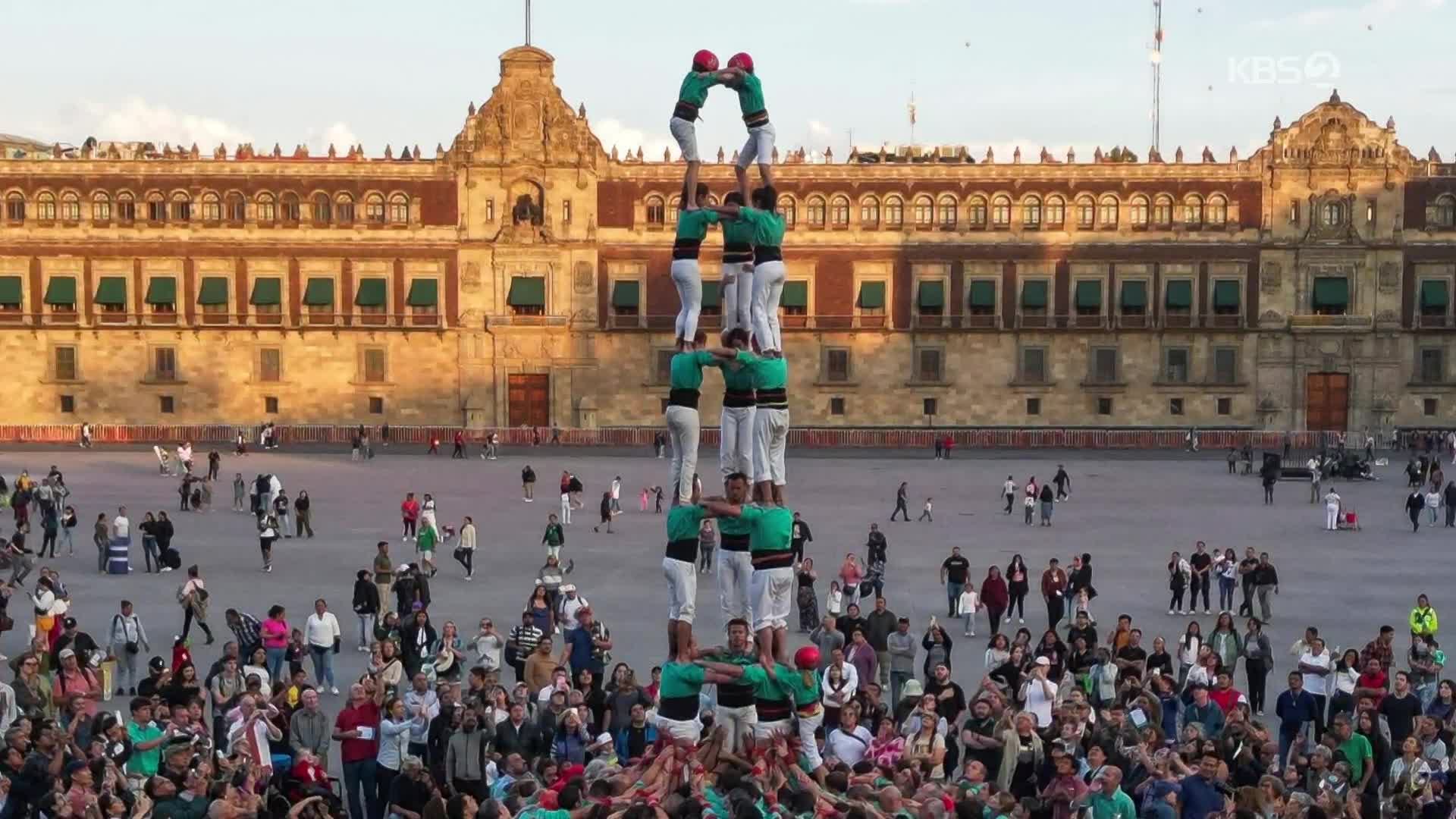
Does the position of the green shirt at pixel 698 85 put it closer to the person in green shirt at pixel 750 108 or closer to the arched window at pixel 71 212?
the person in green shirt at pixel 750 108

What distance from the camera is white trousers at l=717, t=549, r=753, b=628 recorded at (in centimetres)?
1502

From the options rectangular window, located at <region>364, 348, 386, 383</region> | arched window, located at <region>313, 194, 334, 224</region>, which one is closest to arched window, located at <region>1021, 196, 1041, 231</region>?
rectangular window, located at <region>364, 348, 386, 383</region>

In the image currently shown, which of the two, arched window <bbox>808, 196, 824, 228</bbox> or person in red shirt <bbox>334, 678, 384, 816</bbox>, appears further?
arched window <bbox>808, 196, 824, 228</bbox>

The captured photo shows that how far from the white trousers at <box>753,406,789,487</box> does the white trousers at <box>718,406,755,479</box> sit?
4 cm

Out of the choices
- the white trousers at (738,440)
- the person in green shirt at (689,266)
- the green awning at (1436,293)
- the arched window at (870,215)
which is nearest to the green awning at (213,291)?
the arched window at (870,215)

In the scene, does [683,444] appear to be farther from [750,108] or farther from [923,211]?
[923,211]

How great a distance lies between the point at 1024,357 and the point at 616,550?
32.1 metres

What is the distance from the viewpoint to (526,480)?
140 ft

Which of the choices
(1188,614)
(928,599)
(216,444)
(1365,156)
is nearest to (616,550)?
(928,599)

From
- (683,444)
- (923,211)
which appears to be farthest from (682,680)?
(923,211)

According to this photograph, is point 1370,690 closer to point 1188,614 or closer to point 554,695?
point 554,695

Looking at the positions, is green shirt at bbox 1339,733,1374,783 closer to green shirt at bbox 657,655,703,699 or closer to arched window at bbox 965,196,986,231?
green shirt at bbox 657,655,703,699

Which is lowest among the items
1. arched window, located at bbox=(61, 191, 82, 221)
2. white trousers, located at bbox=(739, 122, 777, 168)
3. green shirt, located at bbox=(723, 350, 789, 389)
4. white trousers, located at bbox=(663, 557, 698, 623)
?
white trousers, located at bbox=(663, 557, 698, 623)

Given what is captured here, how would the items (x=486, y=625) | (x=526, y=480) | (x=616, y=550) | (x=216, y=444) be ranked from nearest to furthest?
1. (x=486, y=625)
2. (x=616, y=550)
3. (x=526, y=480)
4. (x=216, y=444)
